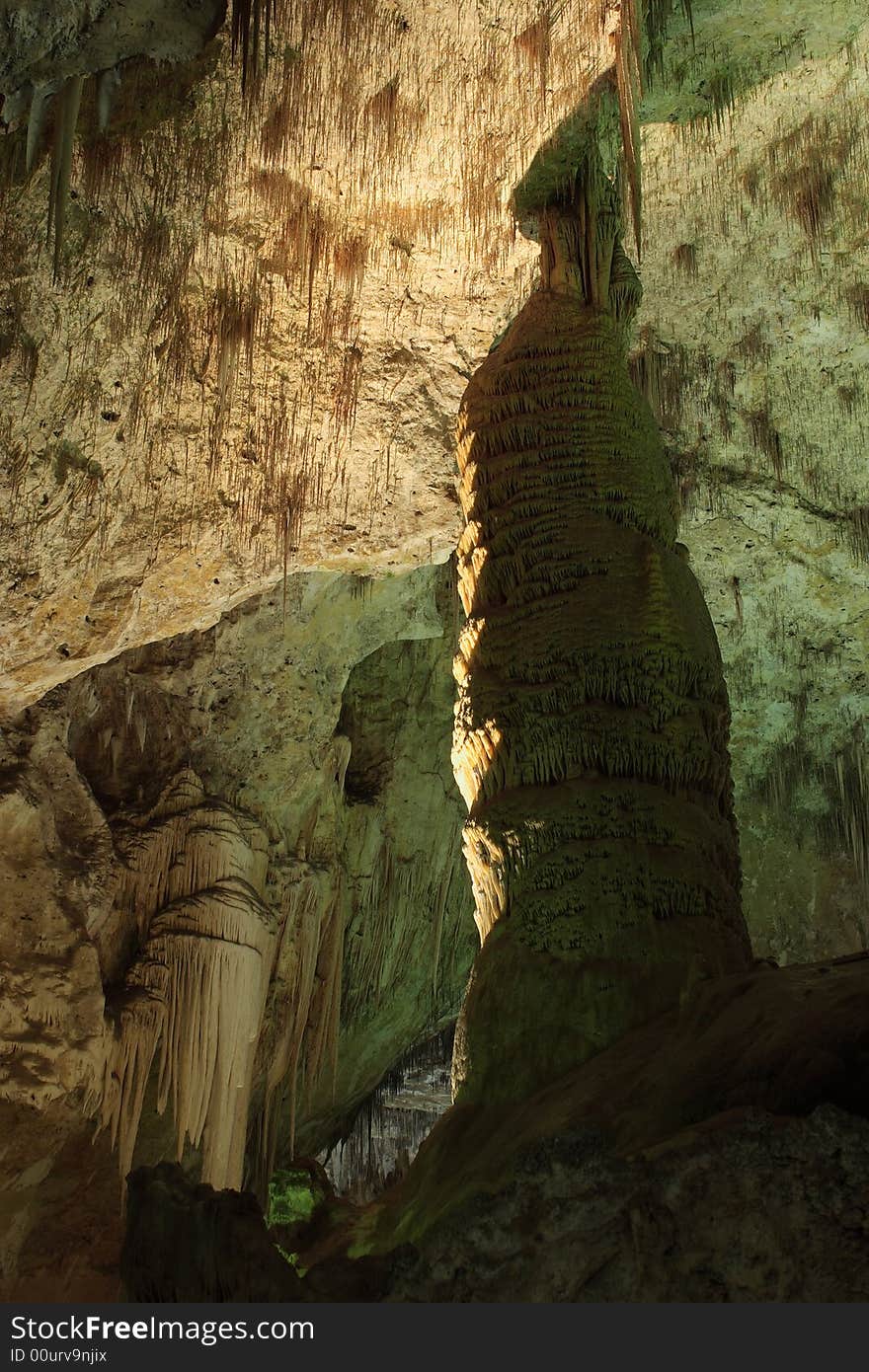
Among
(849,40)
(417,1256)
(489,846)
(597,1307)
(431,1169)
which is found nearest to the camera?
(597,1307)

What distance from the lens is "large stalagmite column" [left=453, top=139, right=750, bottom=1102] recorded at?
4547 millimetres

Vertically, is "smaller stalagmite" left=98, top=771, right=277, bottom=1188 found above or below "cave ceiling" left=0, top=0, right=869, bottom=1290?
below

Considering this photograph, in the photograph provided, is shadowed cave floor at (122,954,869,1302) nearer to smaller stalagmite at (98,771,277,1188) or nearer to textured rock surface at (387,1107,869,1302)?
textured rock surface at (387,1107,869,1302)

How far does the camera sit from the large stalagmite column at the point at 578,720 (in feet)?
14.9

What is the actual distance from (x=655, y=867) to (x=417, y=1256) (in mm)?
2034

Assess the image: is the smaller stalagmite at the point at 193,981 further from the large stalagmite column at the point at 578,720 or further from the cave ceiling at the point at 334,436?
the large stalagmite column at the point at 578,720

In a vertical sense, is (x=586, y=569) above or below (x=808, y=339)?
below

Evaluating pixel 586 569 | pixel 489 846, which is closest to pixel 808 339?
pixel 586 569

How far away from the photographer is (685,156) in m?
7.72

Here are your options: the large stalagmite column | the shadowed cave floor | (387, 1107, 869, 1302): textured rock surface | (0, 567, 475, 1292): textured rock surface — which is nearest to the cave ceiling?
(0, 567, 475, 1292): textured rock surface

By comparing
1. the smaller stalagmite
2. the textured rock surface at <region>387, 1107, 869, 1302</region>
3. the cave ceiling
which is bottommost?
the textured rock surface at <region>387, 1107, 869, 1302</region>

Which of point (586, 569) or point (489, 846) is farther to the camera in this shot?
point (586, 569)

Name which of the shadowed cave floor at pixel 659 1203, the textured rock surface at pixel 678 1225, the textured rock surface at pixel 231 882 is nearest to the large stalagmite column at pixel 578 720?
the shadowed cave floor at pixel 659 1203

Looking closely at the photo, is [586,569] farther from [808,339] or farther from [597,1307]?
[808,339]
